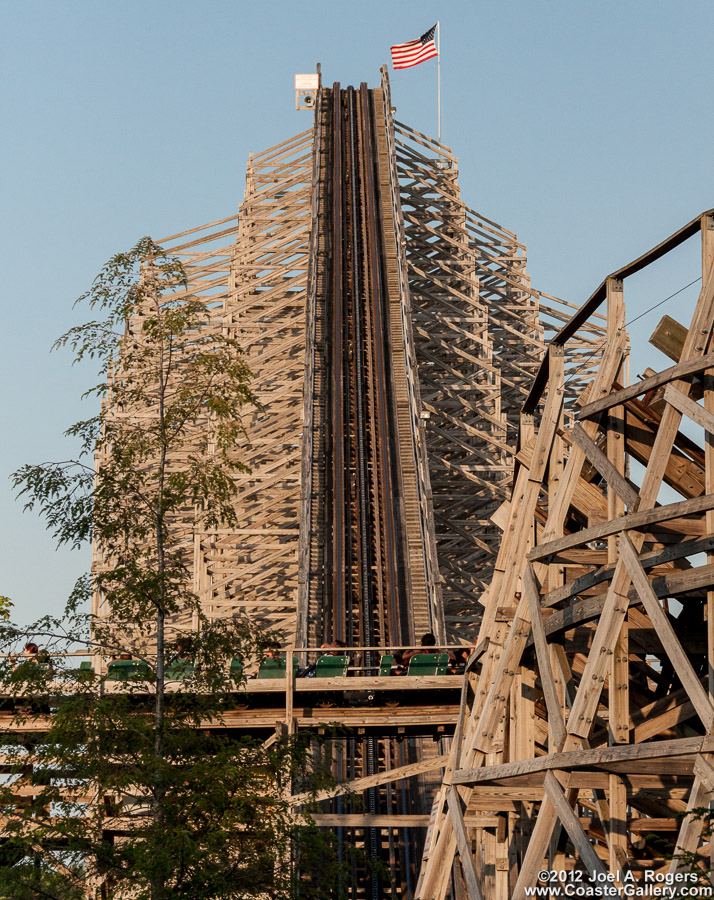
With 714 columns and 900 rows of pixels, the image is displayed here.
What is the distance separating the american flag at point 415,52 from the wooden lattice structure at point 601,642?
32274 mm

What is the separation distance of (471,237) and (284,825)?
28.1 m

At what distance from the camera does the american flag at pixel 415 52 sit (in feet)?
151

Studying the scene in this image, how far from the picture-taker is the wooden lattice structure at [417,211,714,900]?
11.4 metres

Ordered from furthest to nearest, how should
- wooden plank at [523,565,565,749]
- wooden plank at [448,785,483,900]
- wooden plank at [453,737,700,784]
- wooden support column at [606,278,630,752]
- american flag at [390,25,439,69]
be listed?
1. american flag at [390,25,439,69]
2. wooden plank at [448,785,483,900]
3. wooden plank at [523,565,565,749]
4. wooden support column at [606,278,630,752]
5. wooden plank at [453,737,700,784]

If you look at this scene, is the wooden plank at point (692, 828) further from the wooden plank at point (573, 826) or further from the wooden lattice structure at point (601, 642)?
the wooden plank at point (573, 826)

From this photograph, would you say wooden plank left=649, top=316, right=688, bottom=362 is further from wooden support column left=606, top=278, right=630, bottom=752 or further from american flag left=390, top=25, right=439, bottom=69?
american flag left=390, top=25, right=439, bottom=69

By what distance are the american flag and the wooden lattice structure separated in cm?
3227

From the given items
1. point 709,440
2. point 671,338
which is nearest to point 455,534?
point 671,338

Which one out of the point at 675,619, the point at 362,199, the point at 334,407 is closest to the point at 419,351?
the point at 334,407

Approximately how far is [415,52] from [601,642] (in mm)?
37698

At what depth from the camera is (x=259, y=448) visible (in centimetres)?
3375

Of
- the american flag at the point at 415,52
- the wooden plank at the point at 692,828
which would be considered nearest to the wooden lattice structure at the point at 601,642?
the wooden plank at the point at 692,828

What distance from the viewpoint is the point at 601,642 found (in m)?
11.5

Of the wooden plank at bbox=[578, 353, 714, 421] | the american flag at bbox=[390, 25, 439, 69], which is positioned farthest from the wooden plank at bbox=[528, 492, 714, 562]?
the american flag at bbox=[390, 25, 439, 69]
